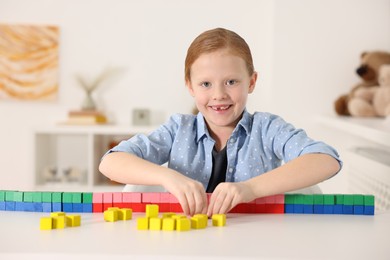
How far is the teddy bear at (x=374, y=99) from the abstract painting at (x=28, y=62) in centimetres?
190

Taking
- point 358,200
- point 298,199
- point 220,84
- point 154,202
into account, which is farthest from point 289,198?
point 220,84

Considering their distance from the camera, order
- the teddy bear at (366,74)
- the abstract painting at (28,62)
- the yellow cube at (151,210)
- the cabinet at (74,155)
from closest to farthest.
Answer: the yellow cube at (151,210)
the teddy bear at (366,74)
the cabinet at (74,155)
the abstract painting at (28,62)

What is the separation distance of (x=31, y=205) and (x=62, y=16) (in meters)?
3.03

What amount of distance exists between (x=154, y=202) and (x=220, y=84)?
381mm

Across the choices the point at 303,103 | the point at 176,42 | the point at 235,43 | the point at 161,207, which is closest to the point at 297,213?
the point at 161,207

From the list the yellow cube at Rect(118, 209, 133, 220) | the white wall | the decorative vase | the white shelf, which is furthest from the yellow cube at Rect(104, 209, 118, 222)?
the decorative vase

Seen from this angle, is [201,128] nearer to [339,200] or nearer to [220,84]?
[220,84]

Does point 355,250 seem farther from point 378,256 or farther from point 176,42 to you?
point 176,42

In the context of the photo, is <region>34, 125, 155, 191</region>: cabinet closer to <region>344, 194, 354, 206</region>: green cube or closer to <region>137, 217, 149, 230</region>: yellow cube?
<region>344, 194, 354, 206</region>: green cube

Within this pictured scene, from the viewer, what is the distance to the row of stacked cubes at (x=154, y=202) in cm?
114

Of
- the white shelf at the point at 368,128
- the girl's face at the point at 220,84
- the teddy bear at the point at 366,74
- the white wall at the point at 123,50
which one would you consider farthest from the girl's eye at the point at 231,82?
the white wall at the point at 123,50

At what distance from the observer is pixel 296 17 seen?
11.1ft

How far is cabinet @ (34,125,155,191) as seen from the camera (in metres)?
3.78

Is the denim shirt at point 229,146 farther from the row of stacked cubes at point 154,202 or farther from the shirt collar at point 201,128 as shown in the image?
the row of stacked cubes at point 154,202
